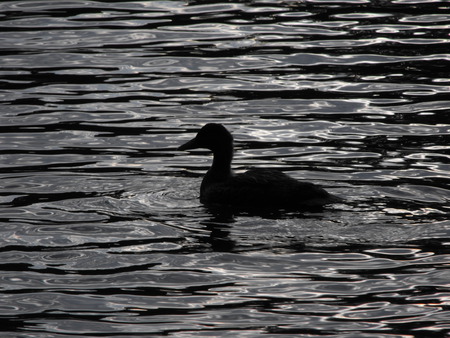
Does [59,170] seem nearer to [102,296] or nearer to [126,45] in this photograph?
[102,296]

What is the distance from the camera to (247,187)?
12.1m

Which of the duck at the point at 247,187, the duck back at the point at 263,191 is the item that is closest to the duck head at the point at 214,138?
the duck at the point at 247,187

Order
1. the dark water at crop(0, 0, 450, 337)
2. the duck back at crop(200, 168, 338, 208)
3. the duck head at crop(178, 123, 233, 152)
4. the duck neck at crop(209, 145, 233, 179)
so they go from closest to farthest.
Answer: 1. the dark water at crop(0, 0, 450, 337)
2. the duck back at crop(200, 168, 338, 208)
3. the duck neck at crop(209, 145, 233, 179)
4. the duck head at crop(178, 123, 233, 152)

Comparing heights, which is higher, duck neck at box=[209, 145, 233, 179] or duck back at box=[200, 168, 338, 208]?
duck neck at box=[209, 145, 233, 179]

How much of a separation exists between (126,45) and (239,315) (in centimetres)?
1188

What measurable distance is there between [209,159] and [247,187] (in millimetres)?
2570

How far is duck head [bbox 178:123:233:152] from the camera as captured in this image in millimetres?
12875

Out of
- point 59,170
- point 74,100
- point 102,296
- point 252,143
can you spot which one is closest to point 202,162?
point 252,143

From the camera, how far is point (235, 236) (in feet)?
35.9

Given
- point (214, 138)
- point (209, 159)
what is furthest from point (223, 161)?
point (209, 159)

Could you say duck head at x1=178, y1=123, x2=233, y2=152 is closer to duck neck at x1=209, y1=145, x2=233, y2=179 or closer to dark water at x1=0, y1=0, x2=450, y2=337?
duck neck at x1=209, y1=145, x2=233, y2=179

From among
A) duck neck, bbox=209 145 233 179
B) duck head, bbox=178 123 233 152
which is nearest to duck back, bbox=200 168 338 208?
duck neck, bbox=209 145 233 179

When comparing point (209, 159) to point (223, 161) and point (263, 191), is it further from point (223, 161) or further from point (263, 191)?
point (263, 191)

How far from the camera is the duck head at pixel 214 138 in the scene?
12875mm
